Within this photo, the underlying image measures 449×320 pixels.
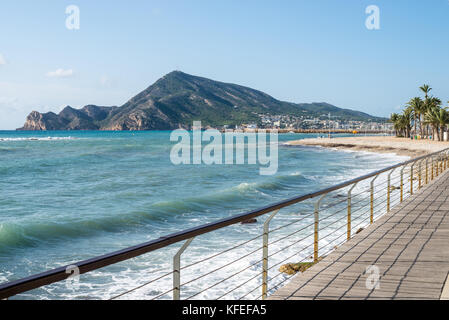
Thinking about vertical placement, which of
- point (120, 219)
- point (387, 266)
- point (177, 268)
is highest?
point (177, 268)

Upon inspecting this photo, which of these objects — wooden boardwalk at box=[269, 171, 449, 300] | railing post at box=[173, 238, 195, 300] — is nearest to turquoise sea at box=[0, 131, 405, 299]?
wooden boardwalk at box=[269, 171, 449, 300]

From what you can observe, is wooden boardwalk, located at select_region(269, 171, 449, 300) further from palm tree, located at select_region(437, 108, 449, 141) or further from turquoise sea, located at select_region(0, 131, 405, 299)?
palm tree, located at select_region(437, 108, 449, 141)

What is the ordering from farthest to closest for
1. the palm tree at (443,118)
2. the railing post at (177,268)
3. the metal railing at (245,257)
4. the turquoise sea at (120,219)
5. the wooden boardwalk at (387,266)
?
the palm tree at (443,118), the turquoise sea at (120,219), the wooden boardwalk at (387,266), the railing post at (177,268), the metal railing at (245,257)

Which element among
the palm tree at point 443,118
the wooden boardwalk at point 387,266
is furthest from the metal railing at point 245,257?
the palm tree at point 443,118

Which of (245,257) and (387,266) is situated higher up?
(387,266)

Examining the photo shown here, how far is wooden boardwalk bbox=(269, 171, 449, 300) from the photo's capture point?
379 centimetres

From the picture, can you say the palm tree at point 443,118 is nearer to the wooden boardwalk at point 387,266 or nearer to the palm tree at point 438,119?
the palm tree at point 438,119

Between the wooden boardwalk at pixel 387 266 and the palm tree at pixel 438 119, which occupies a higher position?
the palm tree at pixel 438 119

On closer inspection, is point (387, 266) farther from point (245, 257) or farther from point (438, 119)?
point (438, 119)

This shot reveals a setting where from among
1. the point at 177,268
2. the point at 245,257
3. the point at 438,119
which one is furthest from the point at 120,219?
the point at 438,119

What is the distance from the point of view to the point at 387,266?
15.1 feet

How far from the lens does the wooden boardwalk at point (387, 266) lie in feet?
12.4

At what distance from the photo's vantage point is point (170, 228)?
12.7m
